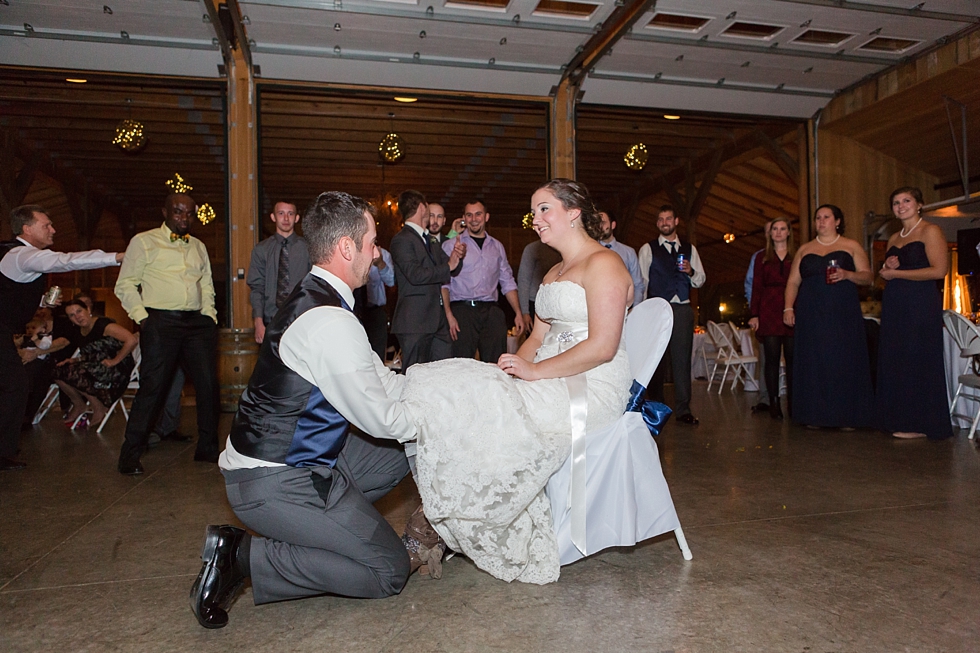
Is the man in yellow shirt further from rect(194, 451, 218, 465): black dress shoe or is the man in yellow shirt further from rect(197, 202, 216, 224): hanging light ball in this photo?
rect(197, 202, 216, 224): hanging light ball

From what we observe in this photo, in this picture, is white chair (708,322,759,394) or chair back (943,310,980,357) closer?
chair back (943,310,980,357)

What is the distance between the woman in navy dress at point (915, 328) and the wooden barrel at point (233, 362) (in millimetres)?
5209

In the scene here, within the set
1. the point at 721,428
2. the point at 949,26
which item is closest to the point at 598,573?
the point at 721,428

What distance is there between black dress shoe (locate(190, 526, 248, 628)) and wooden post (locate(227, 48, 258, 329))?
5.12m

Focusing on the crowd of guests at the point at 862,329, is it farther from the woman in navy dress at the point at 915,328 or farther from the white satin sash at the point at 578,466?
the white satin sash at the point at 578,466

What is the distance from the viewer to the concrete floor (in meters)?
1.77

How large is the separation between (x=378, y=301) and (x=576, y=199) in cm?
311

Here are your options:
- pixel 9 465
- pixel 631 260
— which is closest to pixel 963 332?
pixel 631 260

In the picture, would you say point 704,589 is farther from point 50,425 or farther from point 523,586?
point 50,425

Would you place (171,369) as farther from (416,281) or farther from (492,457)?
(492,457)

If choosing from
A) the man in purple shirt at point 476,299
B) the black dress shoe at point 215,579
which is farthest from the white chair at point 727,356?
the black dress shoe at point 215,579

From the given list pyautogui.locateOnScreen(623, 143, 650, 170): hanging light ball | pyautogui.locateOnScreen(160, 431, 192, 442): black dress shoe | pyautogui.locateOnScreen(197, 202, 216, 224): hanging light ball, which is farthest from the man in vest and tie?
pyautogui.locateOnScreen(197, 202, 216, 224): hanging light ball

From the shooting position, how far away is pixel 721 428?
205 inches

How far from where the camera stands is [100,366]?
18.8 ft
